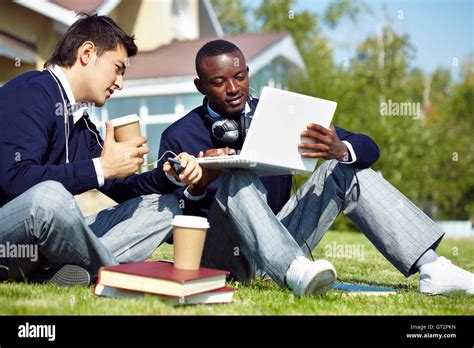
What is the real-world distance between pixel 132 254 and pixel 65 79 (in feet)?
3.17

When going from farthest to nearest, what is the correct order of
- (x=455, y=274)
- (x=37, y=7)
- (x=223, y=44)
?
(x=37, y=7) → (x=223, y=44) → (x=455, y=274)

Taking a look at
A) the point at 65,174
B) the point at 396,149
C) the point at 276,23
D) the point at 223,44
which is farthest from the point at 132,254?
the point at 276,23

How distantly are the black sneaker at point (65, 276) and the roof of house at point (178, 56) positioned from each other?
1076cm

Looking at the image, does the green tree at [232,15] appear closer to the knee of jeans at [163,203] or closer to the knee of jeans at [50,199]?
the knee of jeans at [163,203]

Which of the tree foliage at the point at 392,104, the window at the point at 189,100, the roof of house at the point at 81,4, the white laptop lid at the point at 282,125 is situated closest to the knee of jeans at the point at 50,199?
the white laptop lid at the point at 282,125

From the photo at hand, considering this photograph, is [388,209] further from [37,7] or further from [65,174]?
[37,7]

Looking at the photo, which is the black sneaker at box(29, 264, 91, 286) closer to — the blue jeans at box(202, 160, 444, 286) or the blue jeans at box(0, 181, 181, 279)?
the blue jeans at box(0, 181, 181, 279)

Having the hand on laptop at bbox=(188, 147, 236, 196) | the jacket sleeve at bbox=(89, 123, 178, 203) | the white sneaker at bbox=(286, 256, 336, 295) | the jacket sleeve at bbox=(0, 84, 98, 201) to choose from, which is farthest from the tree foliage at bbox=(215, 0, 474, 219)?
the white sneaker at bbox=(286, 256, 336, 295)

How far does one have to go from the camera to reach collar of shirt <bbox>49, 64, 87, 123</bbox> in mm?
3559

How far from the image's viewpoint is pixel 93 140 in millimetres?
3881

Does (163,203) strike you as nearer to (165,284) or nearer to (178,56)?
(165,284)

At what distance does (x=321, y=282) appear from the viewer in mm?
3141

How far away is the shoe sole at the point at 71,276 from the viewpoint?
10.9ft

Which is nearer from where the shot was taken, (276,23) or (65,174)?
(65,174)
